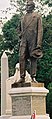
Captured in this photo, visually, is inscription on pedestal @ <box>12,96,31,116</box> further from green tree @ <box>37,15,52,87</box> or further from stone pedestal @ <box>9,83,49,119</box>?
green tree @ <box>37,15,52,87</box>

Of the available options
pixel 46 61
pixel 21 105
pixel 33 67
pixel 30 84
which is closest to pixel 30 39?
pixel 33 67

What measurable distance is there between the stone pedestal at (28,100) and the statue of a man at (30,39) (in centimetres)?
43

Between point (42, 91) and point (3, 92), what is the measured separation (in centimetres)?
1289

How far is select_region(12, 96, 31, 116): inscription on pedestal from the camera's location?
1374 cm

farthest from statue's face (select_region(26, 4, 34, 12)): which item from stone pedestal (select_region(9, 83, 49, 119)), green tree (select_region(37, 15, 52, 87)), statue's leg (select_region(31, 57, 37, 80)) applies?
green tree (select_region(37, 15, 52, 87))

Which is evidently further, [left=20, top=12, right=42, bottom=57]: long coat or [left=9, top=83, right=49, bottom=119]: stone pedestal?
[left=20, top=12, right=42, bottom=57]: long coat

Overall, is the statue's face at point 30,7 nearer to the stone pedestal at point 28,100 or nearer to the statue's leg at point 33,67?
the statue's leg at point 33,67

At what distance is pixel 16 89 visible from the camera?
14062 millimetres

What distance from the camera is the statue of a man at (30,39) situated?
14.3 metres

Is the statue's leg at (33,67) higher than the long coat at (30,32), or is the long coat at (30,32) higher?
the long coat at (30,32)

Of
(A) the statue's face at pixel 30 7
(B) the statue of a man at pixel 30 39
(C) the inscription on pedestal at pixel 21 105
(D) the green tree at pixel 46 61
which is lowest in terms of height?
(D) the green tree at pixel 46 61

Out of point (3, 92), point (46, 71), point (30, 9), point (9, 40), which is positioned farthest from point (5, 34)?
point (30, 9)

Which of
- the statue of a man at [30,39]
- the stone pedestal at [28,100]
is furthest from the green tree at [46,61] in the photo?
the stone pedestal at [28,100]

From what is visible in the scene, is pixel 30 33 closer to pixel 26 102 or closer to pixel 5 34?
pixel 26 102
